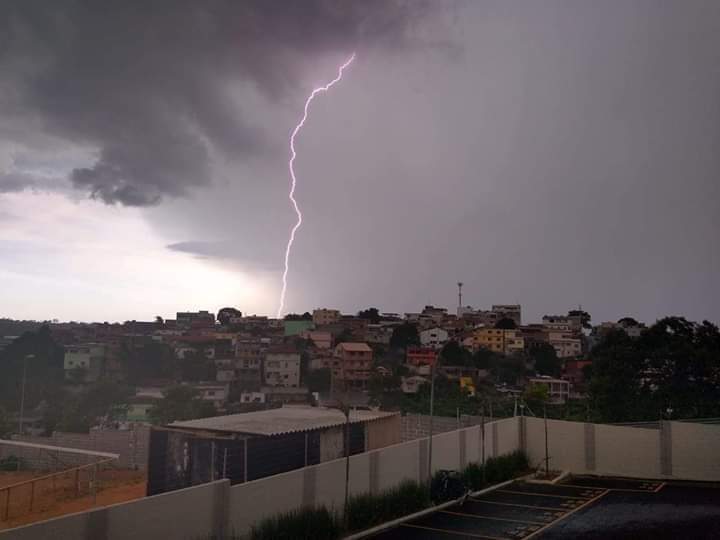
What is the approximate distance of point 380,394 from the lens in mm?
61469

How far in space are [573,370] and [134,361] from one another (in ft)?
188

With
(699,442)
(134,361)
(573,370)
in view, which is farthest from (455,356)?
(699,442)

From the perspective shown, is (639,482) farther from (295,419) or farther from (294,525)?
(294,525)

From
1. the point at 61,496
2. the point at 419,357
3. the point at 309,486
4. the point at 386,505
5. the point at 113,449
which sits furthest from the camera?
the point at 419,357

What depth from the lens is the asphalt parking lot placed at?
1698 centimetres

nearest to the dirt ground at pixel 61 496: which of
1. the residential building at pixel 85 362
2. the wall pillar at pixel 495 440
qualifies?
the wall pillar at pixel 495 440

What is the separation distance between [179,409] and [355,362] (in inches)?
1988

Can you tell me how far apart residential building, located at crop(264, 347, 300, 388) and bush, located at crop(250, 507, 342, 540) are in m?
68.7

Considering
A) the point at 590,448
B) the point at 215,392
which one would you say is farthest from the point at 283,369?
the point at 590,448

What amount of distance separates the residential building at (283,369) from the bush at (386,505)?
214 ft

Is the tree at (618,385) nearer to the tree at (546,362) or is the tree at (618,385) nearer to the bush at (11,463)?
A: the bush at (11,463)

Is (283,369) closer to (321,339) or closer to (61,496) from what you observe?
(321,339)

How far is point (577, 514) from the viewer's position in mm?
19391

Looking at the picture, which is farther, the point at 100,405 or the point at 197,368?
the point at 197,368
